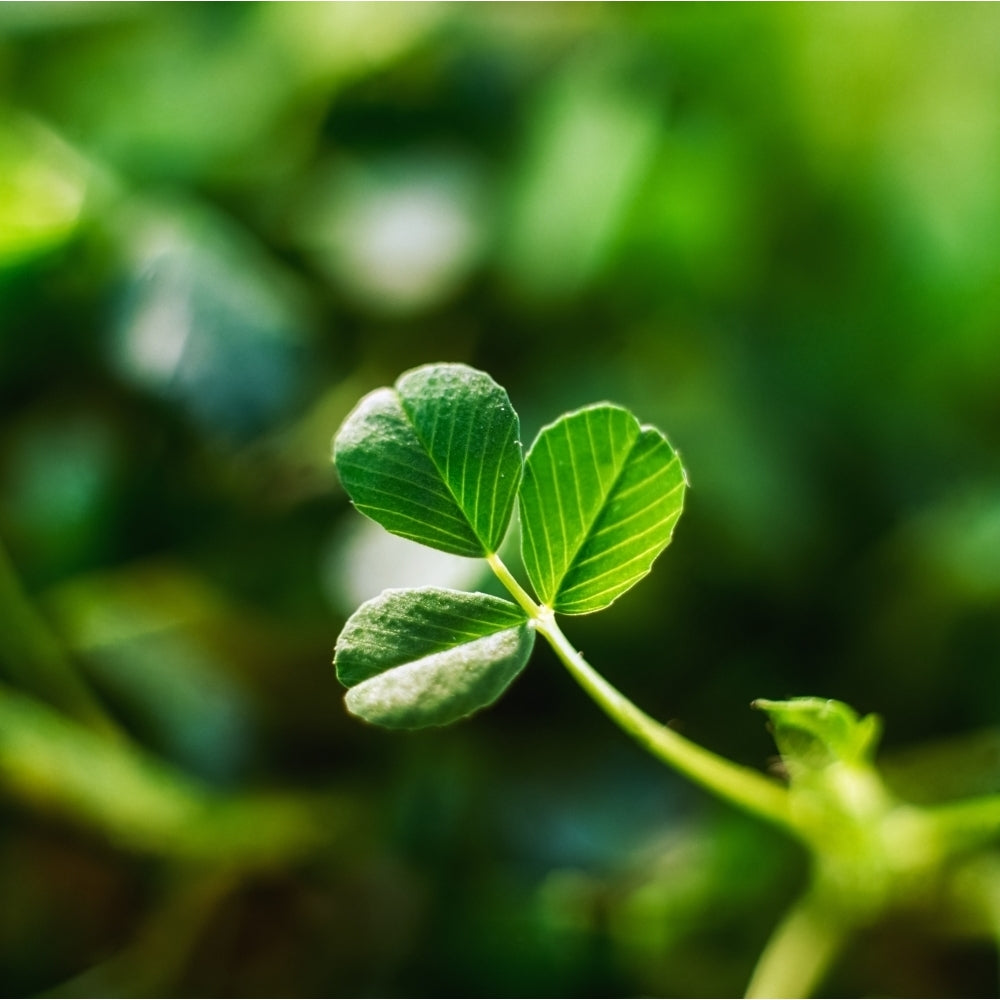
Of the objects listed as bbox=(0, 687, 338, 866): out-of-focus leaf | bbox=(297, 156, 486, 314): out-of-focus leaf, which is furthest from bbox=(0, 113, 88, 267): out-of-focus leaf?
bbox=(0, 687, 338, 866): out-of-focus leaf

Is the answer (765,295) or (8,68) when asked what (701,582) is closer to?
(765,295)

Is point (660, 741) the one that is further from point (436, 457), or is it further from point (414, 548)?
point (414, 548)

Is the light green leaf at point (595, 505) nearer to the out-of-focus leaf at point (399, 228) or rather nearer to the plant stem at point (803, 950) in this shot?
the plant stem at point (803, 950)

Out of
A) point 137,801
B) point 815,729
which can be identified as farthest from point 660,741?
point 137,801

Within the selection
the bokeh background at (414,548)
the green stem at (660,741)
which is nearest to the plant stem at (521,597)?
the green stem at (660,741)

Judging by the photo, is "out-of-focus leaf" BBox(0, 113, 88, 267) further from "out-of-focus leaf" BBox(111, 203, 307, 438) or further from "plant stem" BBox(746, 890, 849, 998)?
"plant stem" BBox(746, 890, 849, 998)
